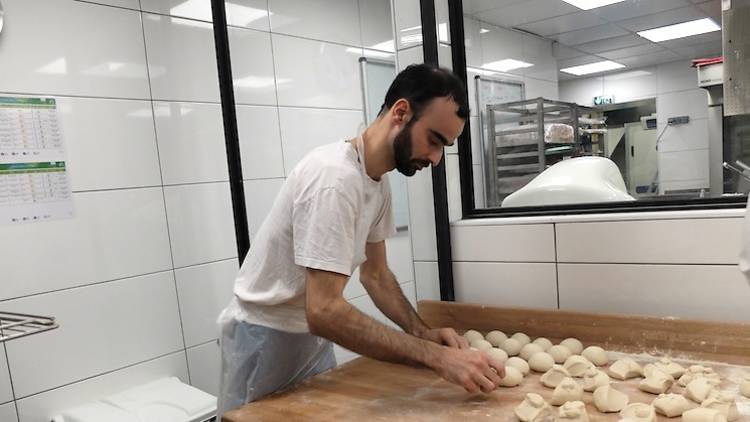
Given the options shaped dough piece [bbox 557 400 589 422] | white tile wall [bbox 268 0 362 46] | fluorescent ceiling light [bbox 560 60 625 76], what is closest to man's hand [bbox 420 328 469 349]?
shaped dough piece [bbox 557 400 589 422]

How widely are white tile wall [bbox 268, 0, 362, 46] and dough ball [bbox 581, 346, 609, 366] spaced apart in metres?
1.90

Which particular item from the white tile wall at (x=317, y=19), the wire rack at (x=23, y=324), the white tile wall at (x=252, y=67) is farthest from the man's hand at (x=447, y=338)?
the white tile wall at (x=317, y=19)

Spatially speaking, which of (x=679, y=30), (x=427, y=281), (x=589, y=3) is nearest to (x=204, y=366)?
(x=427, y=281)

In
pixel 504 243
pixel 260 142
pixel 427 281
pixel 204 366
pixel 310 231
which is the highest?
pixel 260 142

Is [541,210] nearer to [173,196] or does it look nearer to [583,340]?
[583,340]

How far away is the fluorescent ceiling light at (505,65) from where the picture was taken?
393 centimetres

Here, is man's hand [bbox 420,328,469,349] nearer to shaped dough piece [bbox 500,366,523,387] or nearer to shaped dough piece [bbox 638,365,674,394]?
shaped dough piece [bbox 500,366,523,387]

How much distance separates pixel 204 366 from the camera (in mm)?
2170

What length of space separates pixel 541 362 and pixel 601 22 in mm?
3844

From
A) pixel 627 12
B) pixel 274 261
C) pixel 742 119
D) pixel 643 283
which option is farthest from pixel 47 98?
pixel 627 12

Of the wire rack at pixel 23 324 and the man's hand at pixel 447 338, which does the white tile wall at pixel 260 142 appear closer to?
the wire rack at pixel 23 324

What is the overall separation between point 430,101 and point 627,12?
3727 mm

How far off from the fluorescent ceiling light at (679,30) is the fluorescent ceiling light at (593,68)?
32.9 inches

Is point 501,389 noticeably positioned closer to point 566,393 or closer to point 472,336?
point 566,393
